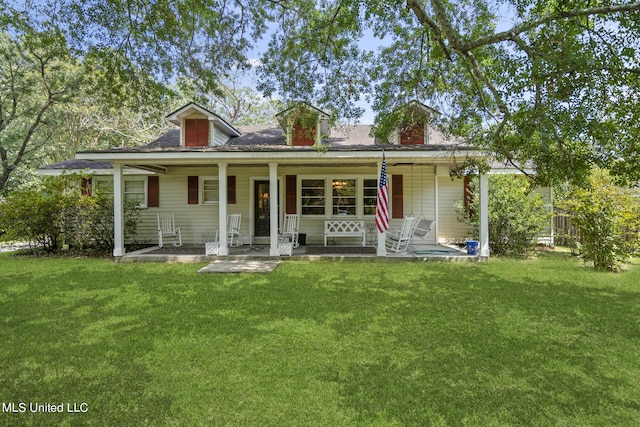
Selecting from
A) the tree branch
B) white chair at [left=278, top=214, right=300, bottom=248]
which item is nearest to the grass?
the tree branch

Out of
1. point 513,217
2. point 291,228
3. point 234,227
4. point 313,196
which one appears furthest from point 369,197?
point 234,227

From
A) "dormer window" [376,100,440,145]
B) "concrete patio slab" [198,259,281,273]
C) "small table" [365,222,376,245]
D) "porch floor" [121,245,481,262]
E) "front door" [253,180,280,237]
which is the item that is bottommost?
"concrete patio slab" [198,259,281,273]

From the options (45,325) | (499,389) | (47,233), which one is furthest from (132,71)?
(499,389)

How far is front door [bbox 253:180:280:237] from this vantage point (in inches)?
434

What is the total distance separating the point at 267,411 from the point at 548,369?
95.8 inches

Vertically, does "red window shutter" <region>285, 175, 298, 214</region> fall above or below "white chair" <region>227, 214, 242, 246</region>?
above

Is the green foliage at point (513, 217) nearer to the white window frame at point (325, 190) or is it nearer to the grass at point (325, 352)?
the grass at point (325, 352)

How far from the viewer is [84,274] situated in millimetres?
6988

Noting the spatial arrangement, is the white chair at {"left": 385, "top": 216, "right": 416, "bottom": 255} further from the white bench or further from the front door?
the front door

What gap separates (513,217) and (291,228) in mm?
6080

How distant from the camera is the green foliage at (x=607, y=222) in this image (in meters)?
6.89

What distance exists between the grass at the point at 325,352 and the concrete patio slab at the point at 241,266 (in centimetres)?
101

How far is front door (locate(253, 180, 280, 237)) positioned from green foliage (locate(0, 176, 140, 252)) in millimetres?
3612

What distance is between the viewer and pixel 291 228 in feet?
33.9
